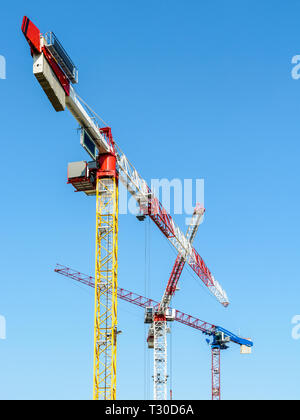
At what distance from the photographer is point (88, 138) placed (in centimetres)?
6438

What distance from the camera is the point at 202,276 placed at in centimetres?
11238

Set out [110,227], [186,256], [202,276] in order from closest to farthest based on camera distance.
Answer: [110,227], [186,256], [202,276]

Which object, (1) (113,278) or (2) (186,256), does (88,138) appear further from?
(2) (186,256)

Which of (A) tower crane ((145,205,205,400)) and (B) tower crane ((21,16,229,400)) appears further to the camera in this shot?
(A) tower crane ((145,205,205,400))

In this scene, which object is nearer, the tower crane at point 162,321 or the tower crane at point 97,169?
the tower crane at point 97,169

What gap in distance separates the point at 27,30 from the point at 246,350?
99.3m

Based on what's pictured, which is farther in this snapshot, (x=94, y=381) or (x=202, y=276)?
(x=202, y=276)

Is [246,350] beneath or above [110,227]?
beneath
